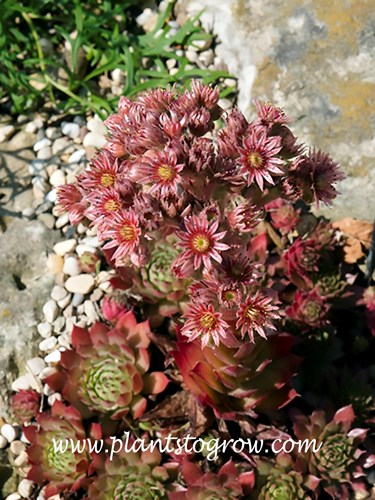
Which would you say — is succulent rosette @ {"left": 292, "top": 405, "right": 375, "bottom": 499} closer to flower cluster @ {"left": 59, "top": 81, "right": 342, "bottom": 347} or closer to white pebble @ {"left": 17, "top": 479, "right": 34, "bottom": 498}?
flower cluster @ {"left": 59, "top": 81, "right": 342, "bottom": 347}

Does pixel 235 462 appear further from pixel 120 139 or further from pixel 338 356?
pixel 120 139

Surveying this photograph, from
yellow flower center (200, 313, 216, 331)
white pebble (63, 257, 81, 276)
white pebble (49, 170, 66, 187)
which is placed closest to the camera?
yellow flower center (200, 313, 216, 331)

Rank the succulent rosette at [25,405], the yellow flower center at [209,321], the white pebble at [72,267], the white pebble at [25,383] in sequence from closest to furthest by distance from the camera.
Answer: the yellow flower center at [209,321], the succulent rosette at [25,405], the white pebble at [25,383], the white pebble at [72,267]

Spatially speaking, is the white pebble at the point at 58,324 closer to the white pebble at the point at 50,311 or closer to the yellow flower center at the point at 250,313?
the white pebble at the point at 50,311

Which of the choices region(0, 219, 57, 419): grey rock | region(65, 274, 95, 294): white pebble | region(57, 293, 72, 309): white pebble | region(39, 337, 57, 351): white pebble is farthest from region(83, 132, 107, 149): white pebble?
region(39, 337, 57, 351): white pebble

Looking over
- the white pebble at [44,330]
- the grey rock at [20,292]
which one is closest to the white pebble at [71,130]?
the grey rock at [20,292]

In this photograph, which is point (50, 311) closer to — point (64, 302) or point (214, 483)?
point (64, 302)

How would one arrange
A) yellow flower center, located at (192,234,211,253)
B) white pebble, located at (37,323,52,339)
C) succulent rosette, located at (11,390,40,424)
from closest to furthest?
yellow flower center, located at (192,234,211,253) < succulent rosette, located at (11,390,40,424) < white pebble, located at (37,323,52,339)

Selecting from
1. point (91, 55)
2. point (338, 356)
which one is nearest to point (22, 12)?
point (91, 55)
